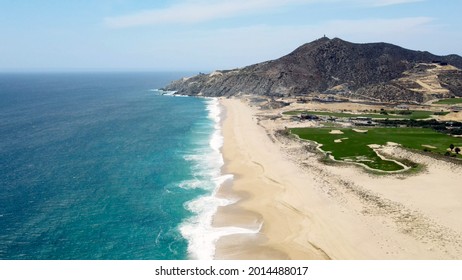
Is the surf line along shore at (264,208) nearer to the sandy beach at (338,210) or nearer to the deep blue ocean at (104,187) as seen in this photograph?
the sandy beach at (338,210)

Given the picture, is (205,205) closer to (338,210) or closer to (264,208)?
(264,208)

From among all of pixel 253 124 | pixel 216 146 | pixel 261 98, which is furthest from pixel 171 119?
pixel 261 98

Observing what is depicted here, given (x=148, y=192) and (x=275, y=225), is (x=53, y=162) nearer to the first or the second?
(x=148, y=192)

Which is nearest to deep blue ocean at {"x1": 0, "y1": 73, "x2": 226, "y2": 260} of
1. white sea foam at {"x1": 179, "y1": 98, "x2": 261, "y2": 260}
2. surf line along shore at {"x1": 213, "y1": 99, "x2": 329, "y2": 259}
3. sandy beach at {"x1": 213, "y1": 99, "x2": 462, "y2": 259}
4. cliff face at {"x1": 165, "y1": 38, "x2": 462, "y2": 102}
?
white sea foam at {"x1": 179, "y1": 98, "x2": 261, "y2": 260}

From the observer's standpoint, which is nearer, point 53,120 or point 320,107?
point 53,120

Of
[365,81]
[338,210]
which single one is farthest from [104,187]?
[365,81]

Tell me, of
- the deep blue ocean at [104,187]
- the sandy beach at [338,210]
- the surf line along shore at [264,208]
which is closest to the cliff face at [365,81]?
the deep blue ocean at [104,187]
